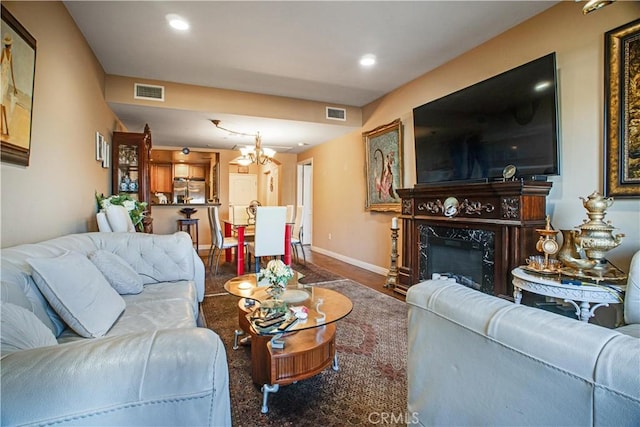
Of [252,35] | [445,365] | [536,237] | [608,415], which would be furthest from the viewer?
[252,35]

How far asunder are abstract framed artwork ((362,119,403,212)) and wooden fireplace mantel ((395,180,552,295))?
887mm

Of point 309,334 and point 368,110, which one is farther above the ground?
point 368,110

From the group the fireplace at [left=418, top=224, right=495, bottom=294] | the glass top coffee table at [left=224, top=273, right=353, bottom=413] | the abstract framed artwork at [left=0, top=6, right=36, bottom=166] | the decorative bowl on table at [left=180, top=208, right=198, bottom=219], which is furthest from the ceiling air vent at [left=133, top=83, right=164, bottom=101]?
the fireplace at [left=418, top=224, right=495, bottom=294]

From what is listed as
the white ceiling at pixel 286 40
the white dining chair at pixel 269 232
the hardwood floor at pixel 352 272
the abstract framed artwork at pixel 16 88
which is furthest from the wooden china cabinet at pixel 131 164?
the hardwood floor at pixel 352 272

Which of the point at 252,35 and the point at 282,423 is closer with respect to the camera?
the point at 282,423

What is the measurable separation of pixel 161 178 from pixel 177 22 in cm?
708

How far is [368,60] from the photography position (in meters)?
3.52

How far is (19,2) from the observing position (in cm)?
185

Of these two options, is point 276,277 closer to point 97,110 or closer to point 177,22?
point 177,22

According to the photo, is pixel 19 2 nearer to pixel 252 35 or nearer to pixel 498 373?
pixel 252 35

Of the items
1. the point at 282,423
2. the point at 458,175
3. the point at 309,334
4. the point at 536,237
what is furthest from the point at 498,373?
the point at 458,175

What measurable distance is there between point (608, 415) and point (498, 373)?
0.24 metres

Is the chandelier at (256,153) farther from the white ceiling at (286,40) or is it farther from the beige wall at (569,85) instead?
the beige wall at (569,85)

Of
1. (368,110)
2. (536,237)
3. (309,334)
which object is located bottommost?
(309,334)
